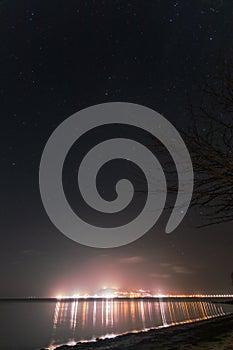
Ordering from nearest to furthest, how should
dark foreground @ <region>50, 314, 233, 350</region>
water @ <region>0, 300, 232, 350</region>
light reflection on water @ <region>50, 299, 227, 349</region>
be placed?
dark foreground @ <region>50, 314, 233, 350</region>, water @ <region>0, 300, 232, 350</region>, light reflection on water @ <region>50, 299, 227, 349</region>

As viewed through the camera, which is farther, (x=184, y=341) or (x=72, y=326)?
(x=72, y=326)

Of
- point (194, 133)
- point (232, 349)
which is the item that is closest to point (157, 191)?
point (194, 133)

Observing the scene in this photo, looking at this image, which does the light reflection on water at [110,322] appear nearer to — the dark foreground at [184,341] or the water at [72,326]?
the water at [72,326]

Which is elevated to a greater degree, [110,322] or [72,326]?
[110,322]

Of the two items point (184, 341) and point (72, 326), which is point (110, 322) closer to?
point (72, 326)

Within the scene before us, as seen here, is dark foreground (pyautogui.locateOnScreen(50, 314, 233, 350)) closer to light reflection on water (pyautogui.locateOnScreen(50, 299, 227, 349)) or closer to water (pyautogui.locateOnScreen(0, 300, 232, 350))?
light reflection on water (pyautogui.locateOnScreen(50, 299, 227, 349))

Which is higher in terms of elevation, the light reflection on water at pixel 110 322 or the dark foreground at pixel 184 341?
the light reflection on water at pixel 110 322

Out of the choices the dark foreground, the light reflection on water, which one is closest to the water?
the light reflection on water

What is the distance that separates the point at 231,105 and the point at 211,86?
1.49 feet

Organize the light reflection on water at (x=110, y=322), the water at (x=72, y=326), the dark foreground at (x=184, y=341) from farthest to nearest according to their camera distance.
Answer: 1. the light reflection on water at (x=110, y=322)
2. the water at (x=72, y=326)
3. the dark foreground at (x=184, y=341)

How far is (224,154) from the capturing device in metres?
4.37

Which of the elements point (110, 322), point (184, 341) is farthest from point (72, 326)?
point (184, 341)

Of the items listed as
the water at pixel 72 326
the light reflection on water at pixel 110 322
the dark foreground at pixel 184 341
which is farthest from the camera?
the light reflection on water at pixel 110 322

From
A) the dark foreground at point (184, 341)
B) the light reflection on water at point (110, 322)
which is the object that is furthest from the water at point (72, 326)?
the dark foreground at point (184, 341)
